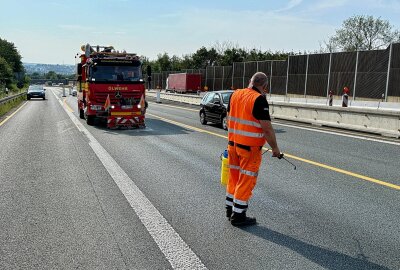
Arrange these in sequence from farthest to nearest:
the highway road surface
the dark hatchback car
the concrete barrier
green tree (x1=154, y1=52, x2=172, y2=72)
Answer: green tree (x1=154, y1=52, x2=172, y2=72) → the dark hatchback car → the concrete barrier → the highway road surface

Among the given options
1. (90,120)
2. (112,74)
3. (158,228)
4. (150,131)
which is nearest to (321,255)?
(158,228)

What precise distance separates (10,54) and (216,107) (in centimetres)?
14961

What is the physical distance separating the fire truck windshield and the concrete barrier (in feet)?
25.5

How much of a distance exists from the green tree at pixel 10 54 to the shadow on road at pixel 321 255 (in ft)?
498

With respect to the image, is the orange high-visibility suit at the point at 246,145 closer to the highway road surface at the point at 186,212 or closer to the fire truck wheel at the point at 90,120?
the highway road surface at the point at 186,212

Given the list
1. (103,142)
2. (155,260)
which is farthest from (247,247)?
(103,142)

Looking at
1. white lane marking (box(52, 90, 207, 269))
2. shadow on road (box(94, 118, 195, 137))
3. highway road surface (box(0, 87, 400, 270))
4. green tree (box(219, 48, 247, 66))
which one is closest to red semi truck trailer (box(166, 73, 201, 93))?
green tree (box(219, 48, 247, 66))

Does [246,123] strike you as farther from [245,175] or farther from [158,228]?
[158,228]

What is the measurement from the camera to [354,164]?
866 cm

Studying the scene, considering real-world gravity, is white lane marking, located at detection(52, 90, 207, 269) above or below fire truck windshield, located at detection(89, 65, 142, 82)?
below

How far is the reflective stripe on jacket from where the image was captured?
15.6 ft

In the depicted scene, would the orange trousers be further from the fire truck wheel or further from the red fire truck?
the fire truck wheel

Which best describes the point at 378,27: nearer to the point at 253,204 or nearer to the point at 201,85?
the point at 201,85

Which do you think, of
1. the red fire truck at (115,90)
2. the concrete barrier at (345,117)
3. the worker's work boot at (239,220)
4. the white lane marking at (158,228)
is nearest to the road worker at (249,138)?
the worker's work boot at (239,220)
